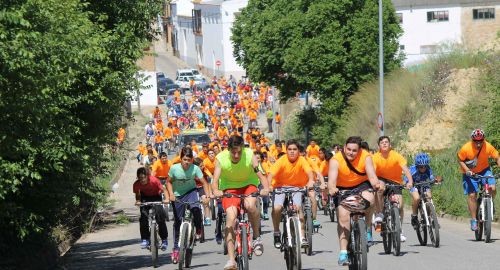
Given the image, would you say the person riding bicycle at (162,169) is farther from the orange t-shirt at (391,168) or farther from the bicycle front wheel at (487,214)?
the bicycle front wheel at (487,214)

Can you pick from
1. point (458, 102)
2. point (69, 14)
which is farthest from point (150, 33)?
point (458, 102)

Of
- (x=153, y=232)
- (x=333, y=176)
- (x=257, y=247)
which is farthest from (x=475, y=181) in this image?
(x=333, y=176)

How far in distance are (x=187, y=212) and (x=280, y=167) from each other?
1.51 meters

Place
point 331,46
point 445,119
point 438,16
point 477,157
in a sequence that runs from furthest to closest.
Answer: point 438,16 → point 331,46 → point 445,119 → point 477,157

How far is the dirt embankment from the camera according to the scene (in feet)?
147

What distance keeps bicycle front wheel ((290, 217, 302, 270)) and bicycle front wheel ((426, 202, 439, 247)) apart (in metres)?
3.76

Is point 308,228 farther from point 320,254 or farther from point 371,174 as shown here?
point 371,174

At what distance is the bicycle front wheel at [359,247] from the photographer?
14.1 metres

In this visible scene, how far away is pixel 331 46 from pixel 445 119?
7984 mm

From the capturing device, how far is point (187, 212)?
17984 mm

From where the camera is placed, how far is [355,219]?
1434 cm

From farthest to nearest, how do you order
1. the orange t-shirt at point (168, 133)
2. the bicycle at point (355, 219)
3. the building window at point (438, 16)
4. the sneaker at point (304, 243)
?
the building window at point (438, 16), the orange t-shirt at point (168, 133), the sneaker at point (304, 243), the bicycle at point (355, 219)

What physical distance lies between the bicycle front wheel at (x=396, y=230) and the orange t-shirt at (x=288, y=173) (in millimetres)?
1363

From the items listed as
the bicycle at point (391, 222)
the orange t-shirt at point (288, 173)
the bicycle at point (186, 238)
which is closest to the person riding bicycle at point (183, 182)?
the bicycle at point (186, 238)
